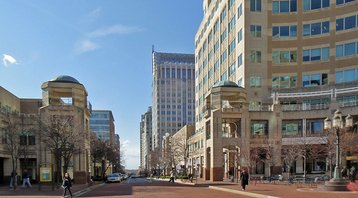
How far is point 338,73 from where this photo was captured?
5694 cm

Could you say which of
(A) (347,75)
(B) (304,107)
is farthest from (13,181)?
(A) (347,75)

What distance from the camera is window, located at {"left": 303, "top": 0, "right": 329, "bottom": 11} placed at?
5830 centimetres

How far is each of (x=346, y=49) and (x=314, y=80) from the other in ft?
20.0

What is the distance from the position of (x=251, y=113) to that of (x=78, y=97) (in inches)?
873

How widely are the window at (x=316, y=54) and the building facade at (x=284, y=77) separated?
0.22 ft

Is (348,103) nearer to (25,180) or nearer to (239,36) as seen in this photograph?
(239,36)

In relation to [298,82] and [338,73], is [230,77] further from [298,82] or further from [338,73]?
[338,73]

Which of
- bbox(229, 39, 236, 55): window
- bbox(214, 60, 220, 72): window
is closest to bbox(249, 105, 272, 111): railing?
bbox(229, 39, 236, 55): window

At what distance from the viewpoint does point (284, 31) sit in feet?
198

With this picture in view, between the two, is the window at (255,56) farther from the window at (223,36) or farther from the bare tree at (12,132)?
the bare tree at (12,132)

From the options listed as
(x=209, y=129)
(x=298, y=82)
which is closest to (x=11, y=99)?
(x=209, y=129)

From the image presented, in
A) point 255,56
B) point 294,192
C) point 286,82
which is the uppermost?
point 255,56

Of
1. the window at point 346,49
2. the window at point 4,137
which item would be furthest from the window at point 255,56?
the window at point 4,137

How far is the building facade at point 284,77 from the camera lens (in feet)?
170
